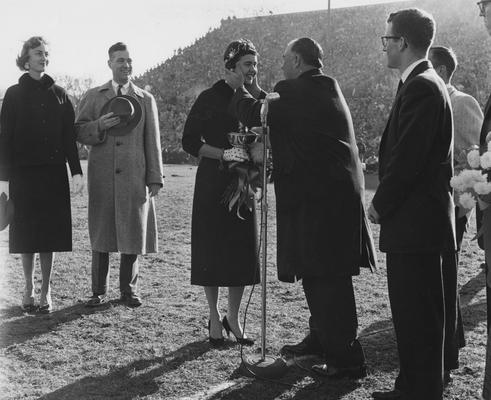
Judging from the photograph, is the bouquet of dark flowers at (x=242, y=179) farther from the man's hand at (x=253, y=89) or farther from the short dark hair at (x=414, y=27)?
the short dark hair at (x=414, y=27)

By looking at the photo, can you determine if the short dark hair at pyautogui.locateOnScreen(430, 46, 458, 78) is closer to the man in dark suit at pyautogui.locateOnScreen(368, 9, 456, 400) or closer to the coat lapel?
the man in dark suit at pyautogui.locateOnScreen(368, 9, 456, 400)

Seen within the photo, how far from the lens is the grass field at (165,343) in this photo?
4387mm

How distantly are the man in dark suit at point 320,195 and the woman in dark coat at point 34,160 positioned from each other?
2357 mm

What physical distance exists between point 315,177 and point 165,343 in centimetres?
190

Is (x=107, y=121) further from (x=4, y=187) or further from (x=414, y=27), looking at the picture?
(x=414, y=27)

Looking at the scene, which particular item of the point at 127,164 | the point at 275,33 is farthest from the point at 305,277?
the point at 275,33

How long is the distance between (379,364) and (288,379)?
2.39 ft

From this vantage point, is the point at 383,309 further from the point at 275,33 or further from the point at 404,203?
the point at 275,33

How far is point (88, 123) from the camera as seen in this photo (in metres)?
6.45

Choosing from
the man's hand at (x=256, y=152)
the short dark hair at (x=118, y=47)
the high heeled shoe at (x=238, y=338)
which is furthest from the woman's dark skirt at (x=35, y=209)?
the man's hand at (x=256, y=152)

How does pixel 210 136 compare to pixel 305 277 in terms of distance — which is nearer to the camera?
pixel 305 277

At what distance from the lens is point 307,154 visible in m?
4.40

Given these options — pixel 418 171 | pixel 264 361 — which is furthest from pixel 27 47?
pixel 418 171

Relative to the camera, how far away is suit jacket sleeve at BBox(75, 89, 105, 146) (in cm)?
638
